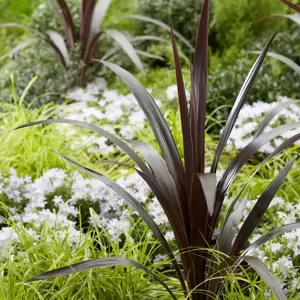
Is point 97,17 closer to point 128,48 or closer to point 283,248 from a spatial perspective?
point 128,48

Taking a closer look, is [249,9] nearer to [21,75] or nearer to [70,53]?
[70,53]

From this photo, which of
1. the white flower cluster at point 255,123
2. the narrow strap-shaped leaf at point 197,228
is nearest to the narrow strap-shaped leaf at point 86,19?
the white flower cluster at point 255,123

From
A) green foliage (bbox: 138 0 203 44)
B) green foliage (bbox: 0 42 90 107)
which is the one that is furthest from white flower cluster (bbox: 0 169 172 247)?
green foliage (bbox: 138 0 203 44)

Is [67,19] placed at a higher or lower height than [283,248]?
higher

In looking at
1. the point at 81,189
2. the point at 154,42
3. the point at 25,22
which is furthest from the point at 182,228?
the point at 25,22

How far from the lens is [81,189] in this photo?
8.75 feet

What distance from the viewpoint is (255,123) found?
3.28 metres

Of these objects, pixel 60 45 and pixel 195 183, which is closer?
pixel 195 183

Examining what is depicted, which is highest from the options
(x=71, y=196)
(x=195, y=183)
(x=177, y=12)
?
(x=177, y=12)

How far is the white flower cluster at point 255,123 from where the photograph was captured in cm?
320

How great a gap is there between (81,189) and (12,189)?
31 centimetres

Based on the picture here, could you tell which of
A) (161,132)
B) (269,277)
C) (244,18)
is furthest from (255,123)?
(269,277)

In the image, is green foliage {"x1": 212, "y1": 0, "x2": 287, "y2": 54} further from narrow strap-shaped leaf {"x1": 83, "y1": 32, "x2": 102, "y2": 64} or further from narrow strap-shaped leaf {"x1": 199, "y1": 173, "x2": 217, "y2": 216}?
narrow strap-shaped leaf {"x1": 199, "y1": 173, "x2": 217, "y2": 216}

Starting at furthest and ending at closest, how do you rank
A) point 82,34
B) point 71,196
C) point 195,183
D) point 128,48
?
1. point 82,34
2. point 128,48
3. point 71,196
4. point 195,183
